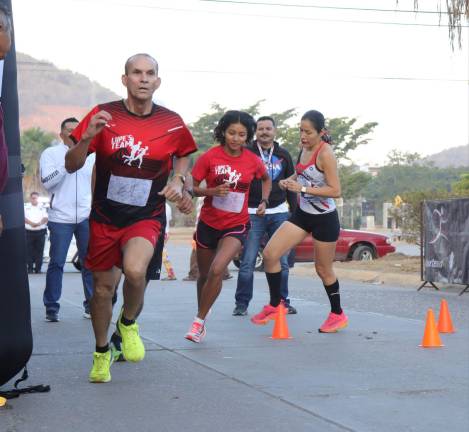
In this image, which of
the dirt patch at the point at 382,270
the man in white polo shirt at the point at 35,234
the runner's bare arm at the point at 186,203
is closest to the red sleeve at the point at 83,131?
the runner's bare arm at the point at 186,203

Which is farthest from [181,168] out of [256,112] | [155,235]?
[256,112]

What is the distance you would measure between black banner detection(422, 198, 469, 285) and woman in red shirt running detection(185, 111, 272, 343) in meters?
6.92

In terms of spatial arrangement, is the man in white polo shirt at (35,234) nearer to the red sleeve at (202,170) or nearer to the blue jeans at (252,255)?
the blue jeans at (252,255)

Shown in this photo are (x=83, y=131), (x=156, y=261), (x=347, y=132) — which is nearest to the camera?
(x=83, y=131)

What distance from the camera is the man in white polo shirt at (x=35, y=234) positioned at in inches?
874

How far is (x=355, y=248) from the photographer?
25.1 m

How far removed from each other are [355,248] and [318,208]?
15.5m

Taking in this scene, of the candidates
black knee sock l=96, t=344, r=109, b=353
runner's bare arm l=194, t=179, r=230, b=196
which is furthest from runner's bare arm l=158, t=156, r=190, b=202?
runner's bare arm l=194, t=179, r=230, b=196

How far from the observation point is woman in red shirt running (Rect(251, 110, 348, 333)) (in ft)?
31.9

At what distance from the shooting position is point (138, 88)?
6727mm

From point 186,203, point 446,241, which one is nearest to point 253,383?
point 186,203

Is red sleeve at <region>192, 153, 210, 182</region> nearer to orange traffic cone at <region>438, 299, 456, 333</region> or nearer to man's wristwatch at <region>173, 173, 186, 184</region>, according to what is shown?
man's wristwatch at <region>173, 173, 186, 184</region>

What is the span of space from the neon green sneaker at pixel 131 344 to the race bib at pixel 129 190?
31.6 inches

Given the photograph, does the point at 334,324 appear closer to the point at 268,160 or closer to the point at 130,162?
the point at 268,160
